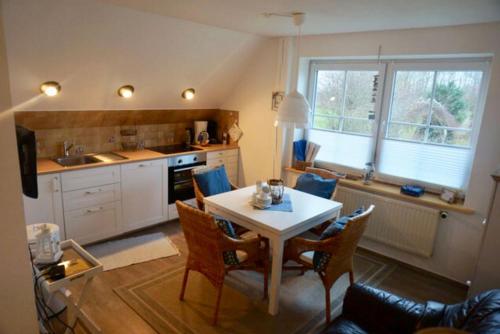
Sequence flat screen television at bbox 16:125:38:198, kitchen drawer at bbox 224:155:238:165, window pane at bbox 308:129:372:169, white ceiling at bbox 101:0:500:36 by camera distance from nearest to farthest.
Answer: flat screen television at bbox 16:125:38:198
white ceiling at bbox 101:0:500:36
window pane at bbox 308:129:372:169
kitchen drawer at bbox 224:155:238:165

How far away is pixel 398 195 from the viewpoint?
3.51 meters

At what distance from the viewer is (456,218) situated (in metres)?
3.22

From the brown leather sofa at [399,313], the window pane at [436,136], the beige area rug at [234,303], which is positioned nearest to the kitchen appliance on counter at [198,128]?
the beige area rug at [234,303]

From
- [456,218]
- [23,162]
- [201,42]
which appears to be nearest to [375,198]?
[456,218]

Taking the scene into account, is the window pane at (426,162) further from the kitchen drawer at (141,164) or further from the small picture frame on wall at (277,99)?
the kitchen drawer at (141,164)

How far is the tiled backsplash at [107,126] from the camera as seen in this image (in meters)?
3.71

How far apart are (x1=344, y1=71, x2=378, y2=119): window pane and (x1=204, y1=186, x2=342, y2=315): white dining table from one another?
4.25ft

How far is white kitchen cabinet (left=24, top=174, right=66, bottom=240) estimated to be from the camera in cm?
318

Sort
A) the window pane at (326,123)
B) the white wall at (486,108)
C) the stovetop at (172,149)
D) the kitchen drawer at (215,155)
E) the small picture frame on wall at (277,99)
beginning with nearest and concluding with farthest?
the white wall at (486,108) < the window pane at (326,123) < the small picture frame on wall at (277,99) < the stovetop at (172,149) < the kitchen drawer at (215,155)

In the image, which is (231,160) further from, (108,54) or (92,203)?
(108,54)

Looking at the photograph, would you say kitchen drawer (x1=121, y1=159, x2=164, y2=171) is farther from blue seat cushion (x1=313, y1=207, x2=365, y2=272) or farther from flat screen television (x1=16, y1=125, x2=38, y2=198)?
blue seat cushion (x1=313, y1=207, x2=365, y2=272)

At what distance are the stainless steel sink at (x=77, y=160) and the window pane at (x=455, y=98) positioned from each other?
3.61 meters

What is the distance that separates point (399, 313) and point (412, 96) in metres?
2.36

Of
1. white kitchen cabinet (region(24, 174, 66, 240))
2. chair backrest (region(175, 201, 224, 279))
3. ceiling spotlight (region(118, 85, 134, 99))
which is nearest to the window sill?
chair backrest (region(175, 201, 224, 279))
